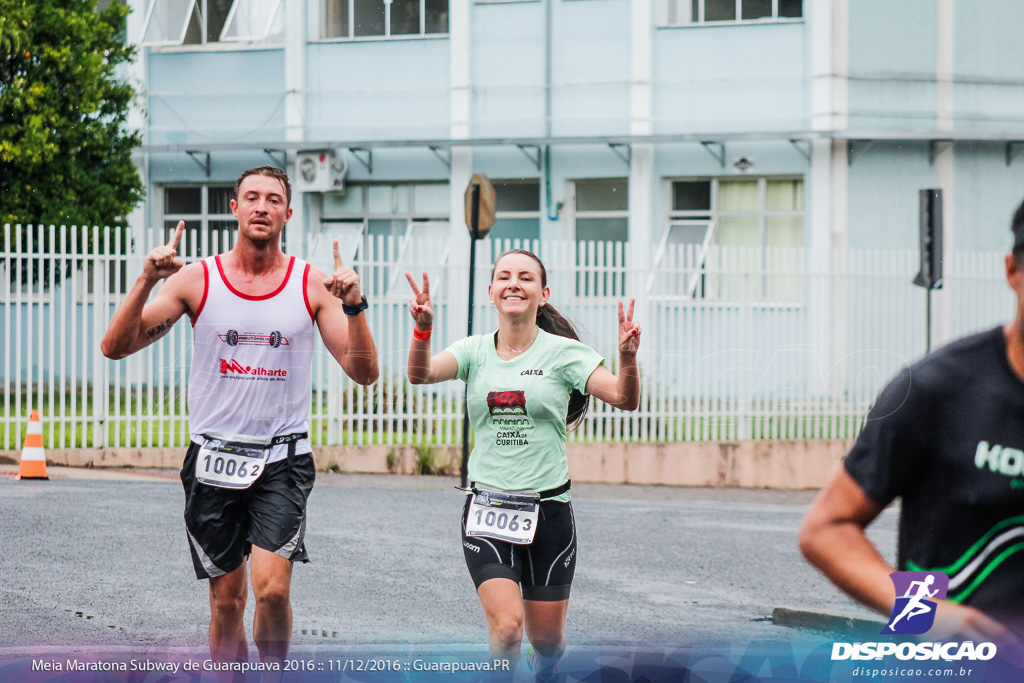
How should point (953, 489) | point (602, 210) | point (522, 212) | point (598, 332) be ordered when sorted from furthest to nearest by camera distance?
point (522, 212)
point (602, 210)
point (598, 332)
point (953, 489)

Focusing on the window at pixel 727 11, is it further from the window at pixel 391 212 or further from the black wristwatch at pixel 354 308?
the black wristwatch at pixel 354 308

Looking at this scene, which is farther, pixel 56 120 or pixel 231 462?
pixel 56 120

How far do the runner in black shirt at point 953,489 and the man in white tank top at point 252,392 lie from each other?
2.40 metres

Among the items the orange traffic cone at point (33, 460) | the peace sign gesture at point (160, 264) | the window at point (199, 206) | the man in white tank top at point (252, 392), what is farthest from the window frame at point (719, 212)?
the peace sign gesture at point (160, 264)

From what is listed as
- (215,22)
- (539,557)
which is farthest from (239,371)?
(215,22)

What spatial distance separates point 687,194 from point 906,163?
3105mm

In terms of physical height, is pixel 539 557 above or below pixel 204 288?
below

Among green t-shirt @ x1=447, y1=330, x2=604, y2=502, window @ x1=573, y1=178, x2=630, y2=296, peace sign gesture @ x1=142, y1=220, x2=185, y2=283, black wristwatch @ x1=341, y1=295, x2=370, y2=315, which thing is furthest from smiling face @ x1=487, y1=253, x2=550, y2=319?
window @ x1=573, y1=178, x2=630, y2=296

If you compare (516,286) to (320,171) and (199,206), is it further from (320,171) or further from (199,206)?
(199,206)

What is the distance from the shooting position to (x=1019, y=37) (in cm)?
1848

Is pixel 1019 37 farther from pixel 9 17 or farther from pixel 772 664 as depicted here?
pixel 772 664

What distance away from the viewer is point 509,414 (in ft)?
13.4

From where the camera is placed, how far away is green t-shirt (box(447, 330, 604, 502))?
13.3ft

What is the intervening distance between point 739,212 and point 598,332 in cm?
475
